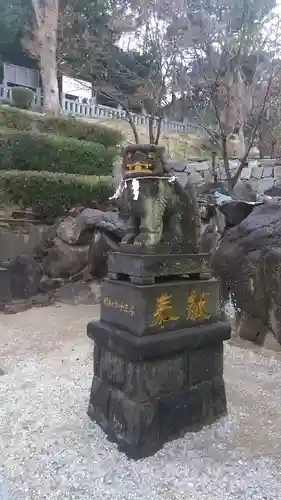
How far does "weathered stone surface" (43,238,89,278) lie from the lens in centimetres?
651

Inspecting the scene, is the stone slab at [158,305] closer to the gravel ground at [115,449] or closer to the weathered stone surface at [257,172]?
the gravel ground at [115,449]

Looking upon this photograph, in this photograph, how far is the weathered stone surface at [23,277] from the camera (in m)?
6.28

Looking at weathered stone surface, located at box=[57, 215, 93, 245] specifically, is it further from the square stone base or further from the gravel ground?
the square stone base

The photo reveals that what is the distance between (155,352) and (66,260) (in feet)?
14.7

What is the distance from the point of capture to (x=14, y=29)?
13242mm

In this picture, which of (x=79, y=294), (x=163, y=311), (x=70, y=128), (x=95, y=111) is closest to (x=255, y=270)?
(x=163, y=311)

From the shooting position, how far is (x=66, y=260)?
6504mm

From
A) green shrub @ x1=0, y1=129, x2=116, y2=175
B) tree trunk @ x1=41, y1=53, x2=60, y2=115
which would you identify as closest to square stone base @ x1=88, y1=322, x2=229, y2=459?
green shrub @ x1=0, y1=129, x2=116, y2=175

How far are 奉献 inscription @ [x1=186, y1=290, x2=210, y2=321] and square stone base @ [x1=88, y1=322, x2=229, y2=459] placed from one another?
0.15 m

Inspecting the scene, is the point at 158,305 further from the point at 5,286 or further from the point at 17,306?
the point at 5,286

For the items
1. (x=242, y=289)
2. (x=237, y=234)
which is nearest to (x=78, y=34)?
(x=237, y=234)

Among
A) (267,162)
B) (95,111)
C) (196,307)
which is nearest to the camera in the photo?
(196,307)

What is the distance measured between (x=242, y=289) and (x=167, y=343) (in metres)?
2.31

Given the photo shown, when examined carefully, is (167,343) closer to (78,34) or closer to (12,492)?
(12,492)
